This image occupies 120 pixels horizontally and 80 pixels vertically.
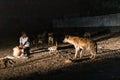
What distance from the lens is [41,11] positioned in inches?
1831

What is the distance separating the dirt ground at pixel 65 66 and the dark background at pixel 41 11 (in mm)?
14146

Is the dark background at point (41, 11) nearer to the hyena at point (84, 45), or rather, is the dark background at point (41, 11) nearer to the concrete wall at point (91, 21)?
the concrete wall at point (91, 21)

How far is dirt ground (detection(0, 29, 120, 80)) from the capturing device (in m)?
15.5

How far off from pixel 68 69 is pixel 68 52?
4629mm

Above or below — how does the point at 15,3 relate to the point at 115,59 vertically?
above

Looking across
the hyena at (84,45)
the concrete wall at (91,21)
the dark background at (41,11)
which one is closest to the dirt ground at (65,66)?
the hyena at (84,45)

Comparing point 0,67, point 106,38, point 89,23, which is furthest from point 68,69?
point 89,23

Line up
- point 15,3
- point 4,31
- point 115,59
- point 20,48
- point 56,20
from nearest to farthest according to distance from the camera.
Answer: point 115,59 < point 20,48 < point 56,20 < point 4,31 < point 15,3

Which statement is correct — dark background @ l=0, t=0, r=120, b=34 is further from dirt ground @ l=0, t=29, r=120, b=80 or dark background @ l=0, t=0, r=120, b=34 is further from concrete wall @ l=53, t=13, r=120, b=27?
dirt ground @ l=0, t=29, r=120, b=80

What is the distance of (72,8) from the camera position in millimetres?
46094

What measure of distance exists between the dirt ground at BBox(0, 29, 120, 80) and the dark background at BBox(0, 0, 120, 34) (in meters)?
14.1

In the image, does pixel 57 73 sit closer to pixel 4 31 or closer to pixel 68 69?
pixel 68 69

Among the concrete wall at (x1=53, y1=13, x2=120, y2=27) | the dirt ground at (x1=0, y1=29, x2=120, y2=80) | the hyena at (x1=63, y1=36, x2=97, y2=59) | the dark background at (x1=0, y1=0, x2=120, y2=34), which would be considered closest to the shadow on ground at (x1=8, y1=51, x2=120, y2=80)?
the dirt ground at (x1=0, y1=29, x2=120, y2=80)

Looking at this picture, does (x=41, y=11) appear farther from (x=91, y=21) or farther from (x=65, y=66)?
(x=65, y=66)
